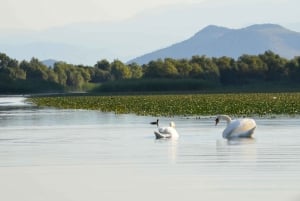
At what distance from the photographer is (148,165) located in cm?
2516

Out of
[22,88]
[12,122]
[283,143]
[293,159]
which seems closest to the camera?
[293,159]

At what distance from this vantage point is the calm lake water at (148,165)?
19.4 metres

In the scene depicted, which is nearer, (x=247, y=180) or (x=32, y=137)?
(x=247, y=180)

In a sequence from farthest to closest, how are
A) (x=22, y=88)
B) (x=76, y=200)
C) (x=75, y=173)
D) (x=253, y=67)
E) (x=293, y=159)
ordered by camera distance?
(x=22, y=88), (x=253, y=67), (x=293, y=159), (x=75, y=173), (x=76, y=200)

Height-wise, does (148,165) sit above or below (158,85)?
below

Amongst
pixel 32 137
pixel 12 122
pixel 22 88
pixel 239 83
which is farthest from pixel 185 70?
pixel 32 137

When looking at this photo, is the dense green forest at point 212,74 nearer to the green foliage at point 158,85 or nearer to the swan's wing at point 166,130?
the green foliage at point 158,85

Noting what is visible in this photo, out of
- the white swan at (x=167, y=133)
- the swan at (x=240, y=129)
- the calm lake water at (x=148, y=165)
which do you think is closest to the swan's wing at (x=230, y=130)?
the swan at (x=240, y=129)

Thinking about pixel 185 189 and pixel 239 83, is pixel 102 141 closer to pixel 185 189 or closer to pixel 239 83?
pixel 185 189

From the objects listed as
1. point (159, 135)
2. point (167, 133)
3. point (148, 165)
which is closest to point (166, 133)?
point (167, 133)

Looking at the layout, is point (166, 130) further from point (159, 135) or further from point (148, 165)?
point (148, 165)

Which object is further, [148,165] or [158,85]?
[158,85]

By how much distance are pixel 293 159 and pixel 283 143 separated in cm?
635

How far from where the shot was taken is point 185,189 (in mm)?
19797
